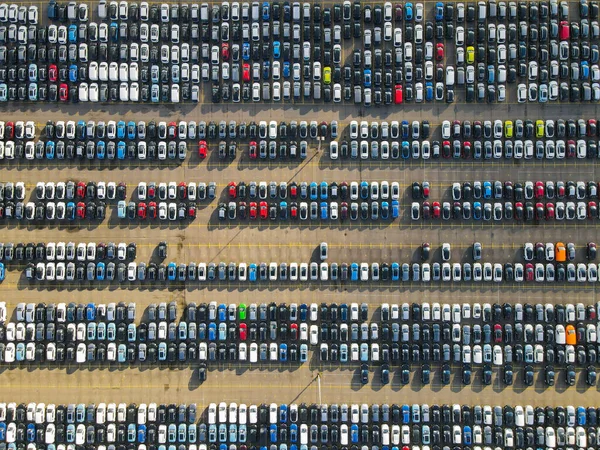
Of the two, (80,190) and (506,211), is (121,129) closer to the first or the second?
(80,190)

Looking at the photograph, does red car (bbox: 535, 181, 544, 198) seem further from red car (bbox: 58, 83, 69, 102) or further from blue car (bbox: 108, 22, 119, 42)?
red car (bbox: 58, 83, 69, 102)

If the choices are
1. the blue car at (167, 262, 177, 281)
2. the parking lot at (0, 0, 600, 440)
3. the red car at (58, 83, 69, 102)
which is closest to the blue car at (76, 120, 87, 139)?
the parking lot at (0, 0, 600, 440)

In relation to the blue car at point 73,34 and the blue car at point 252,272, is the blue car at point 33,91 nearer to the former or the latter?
the blue car at point 73,34

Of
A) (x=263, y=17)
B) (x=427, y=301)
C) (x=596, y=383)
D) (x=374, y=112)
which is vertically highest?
(x=263, y=17)

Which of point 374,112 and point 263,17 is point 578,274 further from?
point 263,17

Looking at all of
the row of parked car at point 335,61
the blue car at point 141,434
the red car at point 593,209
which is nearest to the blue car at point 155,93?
the row of parked car at point 335,61

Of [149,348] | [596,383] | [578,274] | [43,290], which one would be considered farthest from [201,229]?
[596,383]

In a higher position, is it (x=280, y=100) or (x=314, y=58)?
(x=314, y=58)
